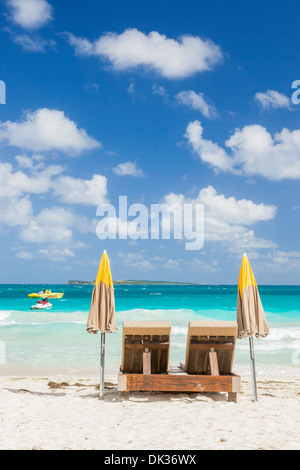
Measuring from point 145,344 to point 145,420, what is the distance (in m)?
1.50

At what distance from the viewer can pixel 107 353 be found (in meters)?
14.1

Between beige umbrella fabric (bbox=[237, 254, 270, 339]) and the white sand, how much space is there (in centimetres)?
116

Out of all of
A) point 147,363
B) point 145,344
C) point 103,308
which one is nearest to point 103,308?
point 103,308

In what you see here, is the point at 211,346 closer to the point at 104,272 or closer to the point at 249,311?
the point at 249,311

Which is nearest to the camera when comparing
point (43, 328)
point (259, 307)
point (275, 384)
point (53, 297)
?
point (259, 307)

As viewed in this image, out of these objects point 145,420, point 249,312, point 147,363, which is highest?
point 249,312

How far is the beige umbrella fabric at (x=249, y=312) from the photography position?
677 cm

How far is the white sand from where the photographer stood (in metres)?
4.70

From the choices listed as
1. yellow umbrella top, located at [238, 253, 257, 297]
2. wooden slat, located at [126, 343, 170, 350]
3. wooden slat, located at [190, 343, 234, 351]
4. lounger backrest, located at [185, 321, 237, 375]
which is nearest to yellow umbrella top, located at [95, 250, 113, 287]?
wooden slat, located at [126, 343, 170, 350]

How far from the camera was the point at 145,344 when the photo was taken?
7.04m
